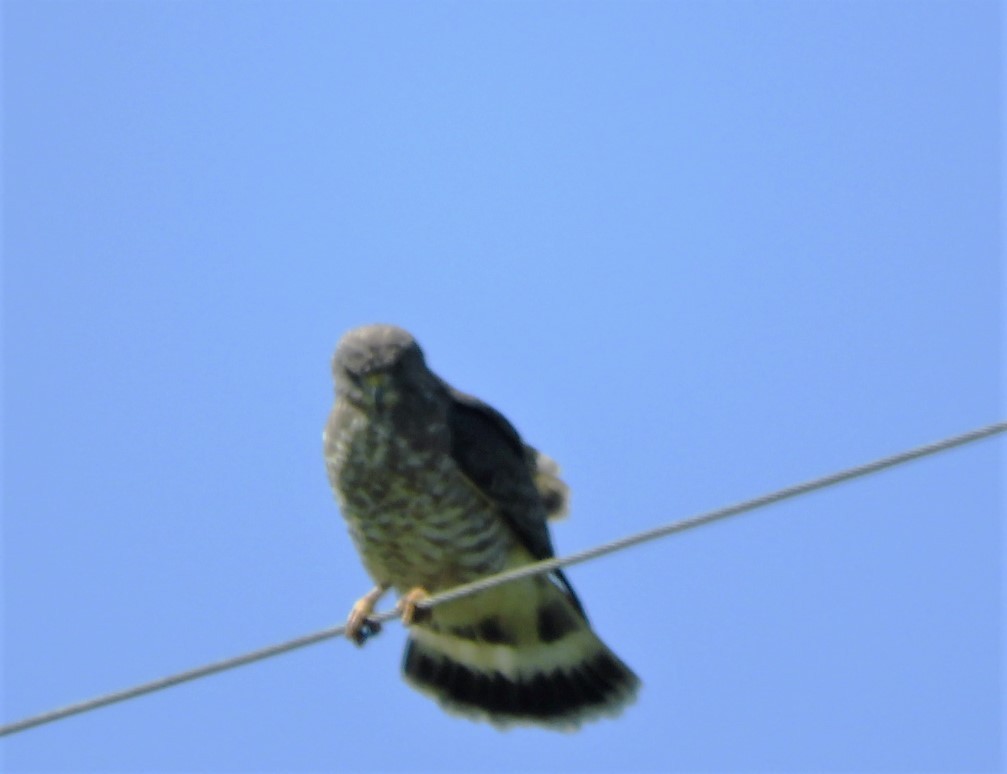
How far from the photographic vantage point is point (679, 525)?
227 inches

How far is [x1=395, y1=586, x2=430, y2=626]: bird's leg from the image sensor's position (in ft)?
27.8

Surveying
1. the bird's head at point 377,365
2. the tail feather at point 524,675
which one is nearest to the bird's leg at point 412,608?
the tail feather at point 524,675

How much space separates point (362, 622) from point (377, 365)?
1.11m

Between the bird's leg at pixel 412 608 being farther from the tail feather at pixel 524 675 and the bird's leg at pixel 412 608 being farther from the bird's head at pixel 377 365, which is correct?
the bird's head at pixel 377 365

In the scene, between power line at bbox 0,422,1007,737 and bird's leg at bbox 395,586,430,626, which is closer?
power line at bbox 0,422,1007,737

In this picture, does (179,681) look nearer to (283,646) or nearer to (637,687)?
(283,646)

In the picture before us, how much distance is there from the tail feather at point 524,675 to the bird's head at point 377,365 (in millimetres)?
1232

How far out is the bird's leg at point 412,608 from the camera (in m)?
8.48

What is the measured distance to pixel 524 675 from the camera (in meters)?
9.43

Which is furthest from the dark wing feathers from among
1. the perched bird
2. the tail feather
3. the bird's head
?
the tail feather

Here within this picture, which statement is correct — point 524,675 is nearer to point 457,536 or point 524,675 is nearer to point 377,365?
point 457,536

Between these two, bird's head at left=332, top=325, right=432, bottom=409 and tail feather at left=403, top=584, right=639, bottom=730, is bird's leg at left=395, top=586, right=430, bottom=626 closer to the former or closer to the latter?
tail feather at left=403, top=584, right=639, bottom=730

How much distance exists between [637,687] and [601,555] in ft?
12.0

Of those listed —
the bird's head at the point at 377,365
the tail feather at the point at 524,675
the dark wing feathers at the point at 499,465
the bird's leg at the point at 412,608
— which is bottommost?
the tail feather at the point at 524,675
